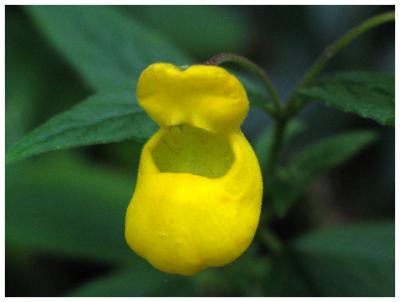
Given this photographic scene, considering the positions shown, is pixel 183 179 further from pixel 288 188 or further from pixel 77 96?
pixel 77 96

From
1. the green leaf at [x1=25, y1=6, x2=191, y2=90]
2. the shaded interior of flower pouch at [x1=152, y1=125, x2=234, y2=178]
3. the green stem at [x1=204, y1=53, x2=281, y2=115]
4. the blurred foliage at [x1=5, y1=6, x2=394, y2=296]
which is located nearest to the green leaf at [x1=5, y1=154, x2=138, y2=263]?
the blurred foliage at [x1=5, y1=6, x2=394, y2=296]

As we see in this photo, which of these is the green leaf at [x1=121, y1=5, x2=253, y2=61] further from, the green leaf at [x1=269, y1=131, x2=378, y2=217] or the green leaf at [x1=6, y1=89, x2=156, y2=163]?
the green leaf at [x1=6, y1=89, x2=156, y2=163]

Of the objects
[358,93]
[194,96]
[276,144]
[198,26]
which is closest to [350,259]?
[276,144]

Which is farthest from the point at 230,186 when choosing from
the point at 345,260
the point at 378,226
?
the point at 378,226

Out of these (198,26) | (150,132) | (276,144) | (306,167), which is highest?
(150,132)

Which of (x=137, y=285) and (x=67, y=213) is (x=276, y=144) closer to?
(x=137, y=285)

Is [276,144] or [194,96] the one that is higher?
[194,96]

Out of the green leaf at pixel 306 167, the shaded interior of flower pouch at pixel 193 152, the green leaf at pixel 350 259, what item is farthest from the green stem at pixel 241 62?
the green leaf at pixel 350 259
